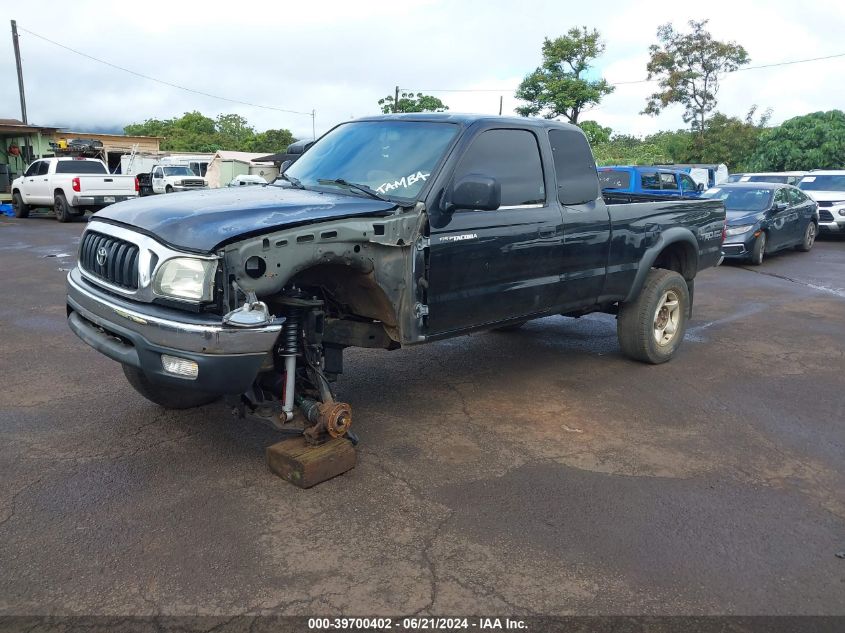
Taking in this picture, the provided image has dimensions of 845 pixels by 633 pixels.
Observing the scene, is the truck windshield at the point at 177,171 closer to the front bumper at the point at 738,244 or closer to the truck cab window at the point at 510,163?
the front bumper at the point at 738,244

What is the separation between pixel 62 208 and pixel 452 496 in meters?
19.3

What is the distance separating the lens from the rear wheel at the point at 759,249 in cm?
1330

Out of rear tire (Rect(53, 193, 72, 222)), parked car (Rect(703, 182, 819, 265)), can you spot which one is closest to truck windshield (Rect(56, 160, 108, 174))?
rear tire (Rect(53, 193, 72, 222))

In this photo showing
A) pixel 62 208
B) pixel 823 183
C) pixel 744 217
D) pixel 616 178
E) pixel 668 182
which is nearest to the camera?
pixel 744 217

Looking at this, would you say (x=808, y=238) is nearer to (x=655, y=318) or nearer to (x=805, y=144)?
(x=655, y=318)

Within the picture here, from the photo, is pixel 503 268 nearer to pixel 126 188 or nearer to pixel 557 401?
pixel 557 401

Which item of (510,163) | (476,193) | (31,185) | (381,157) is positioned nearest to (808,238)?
(510,163)

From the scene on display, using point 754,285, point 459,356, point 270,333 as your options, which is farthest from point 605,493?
point 754,285

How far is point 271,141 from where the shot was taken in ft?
181

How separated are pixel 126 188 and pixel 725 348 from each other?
57.1ft

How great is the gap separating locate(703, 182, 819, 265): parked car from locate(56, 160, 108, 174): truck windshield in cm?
1676

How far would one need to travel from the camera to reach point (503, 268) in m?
4.80

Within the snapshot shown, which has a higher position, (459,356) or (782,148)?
(782,148)

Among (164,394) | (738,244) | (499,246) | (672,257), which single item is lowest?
(164,394)
